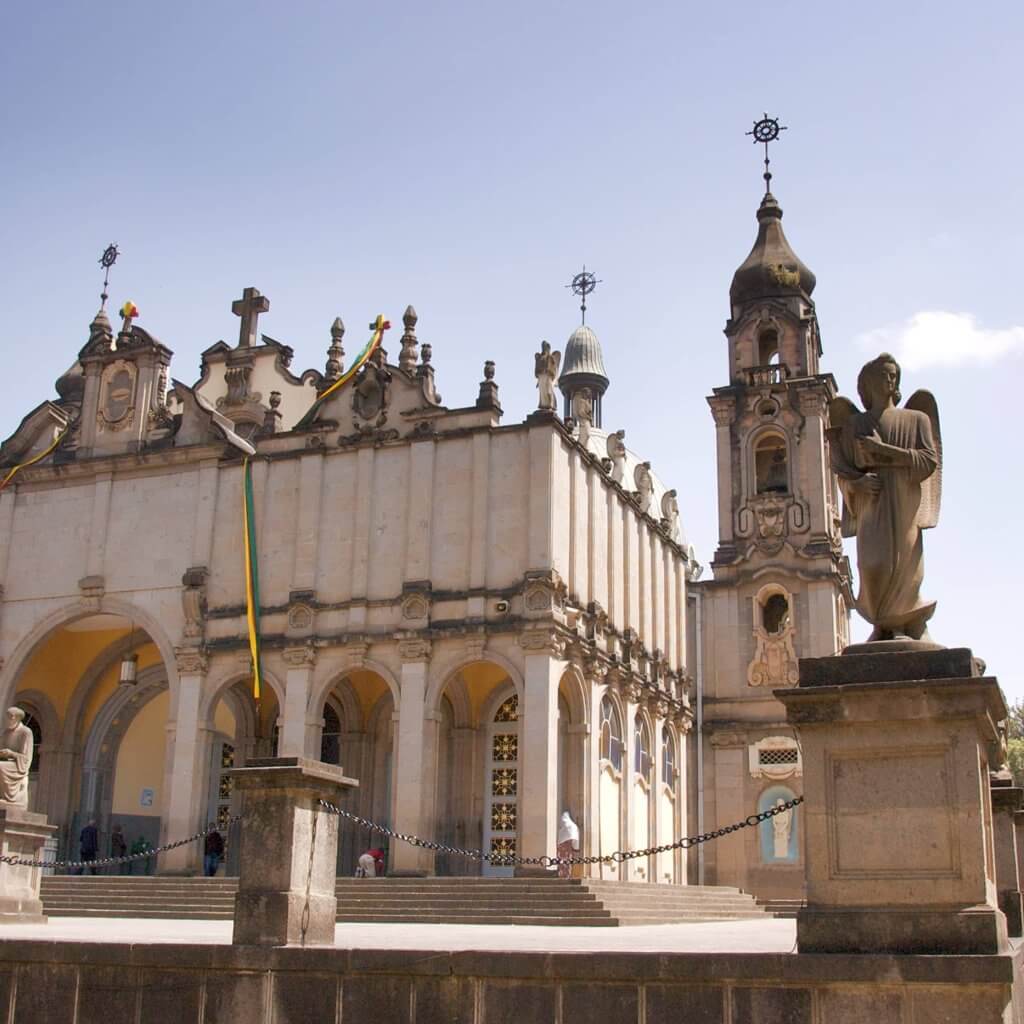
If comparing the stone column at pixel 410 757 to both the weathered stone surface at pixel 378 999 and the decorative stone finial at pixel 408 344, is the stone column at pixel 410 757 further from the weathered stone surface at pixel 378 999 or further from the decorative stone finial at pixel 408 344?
the weathered stone surface at pixel 378 999

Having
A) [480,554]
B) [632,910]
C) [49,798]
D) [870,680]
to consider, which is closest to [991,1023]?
[870,680]

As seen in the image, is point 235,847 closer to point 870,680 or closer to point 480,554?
A: point 480,554

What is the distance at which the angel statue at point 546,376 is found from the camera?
28844 millimetres

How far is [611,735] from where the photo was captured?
101ft

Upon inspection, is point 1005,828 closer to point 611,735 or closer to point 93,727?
point 611,735

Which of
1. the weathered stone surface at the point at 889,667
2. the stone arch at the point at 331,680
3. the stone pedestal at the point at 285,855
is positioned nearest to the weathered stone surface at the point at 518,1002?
the stone pedestal at the point at 285,855

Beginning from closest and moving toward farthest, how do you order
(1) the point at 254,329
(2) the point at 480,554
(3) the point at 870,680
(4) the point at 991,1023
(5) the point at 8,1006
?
(4) the point at 991,1023 < (3) the point at 870,680 < (5) the point at 8,1006 < (2) the point at 480,554 < (1) the point at 254,329

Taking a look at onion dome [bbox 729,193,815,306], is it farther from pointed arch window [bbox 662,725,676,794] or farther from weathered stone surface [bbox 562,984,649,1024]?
weathered stone surface [bbox 562,984,649,1024]

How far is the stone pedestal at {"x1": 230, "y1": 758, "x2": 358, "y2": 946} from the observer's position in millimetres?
10180

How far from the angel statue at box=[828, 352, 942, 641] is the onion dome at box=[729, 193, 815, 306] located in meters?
32.5

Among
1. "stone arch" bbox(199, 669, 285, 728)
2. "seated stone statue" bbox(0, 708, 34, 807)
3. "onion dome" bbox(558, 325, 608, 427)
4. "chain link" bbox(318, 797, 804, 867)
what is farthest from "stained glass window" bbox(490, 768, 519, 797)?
"onion dome" bbox(558, 325, 608, 427)

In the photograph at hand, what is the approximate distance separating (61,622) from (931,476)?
87.2 feet

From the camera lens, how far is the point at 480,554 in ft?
93.0

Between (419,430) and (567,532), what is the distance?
13.3ft
